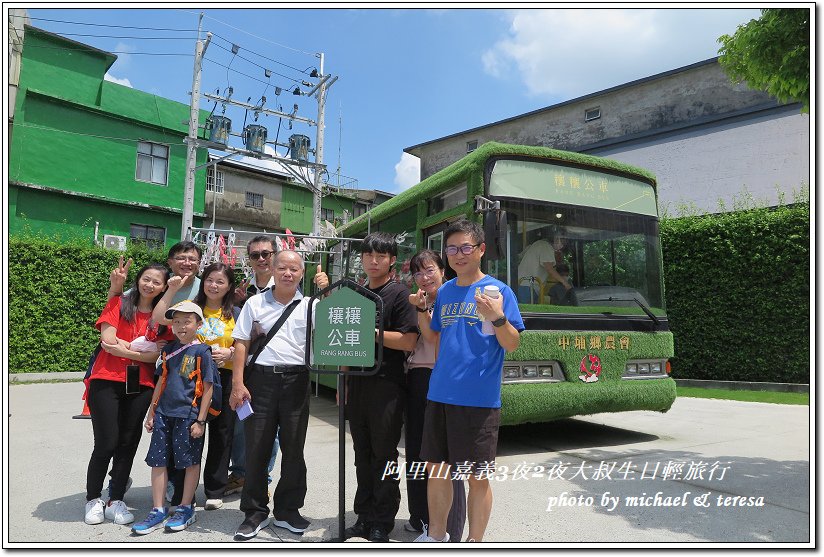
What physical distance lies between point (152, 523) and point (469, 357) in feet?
7.26

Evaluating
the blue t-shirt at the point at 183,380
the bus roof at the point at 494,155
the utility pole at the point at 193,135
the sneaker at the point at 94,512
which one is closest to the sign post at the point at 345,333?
the blue t-shirt at the point at 183,380

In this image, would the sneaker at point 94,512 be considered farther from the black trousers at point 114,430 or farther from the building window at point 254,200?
the building window at point 254,200

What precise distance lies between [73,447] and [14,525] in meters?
2.59

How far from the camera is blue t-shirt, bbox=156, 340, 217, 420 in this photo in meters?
3.61

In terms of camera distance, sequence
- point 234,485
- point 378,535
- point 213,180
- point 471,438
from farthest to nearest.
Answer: point 213,180 < point 234,485 < point 378,535 < point 471,438

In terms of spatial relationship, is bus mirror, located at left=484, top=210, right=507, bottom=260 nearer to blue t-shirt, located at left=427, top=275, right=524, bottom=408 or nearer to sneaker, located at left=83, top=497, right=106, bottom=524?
blue t-shirt, located at left=427, top=275, right=524, bottom=408

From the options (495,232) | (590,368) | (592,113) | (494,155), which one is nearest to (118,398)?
(495,232)

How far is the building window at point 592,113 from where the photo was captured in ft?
65.2

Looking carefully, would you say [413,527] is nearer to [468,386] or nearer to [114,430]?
[468,386]

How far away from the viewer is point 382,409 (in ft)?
11.0

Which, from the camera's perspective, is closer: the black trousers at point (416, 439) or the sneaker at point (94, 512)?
the black trousers at point (416, 439)

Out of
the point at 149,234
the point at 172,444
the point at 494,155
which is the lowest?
the point at 172,444

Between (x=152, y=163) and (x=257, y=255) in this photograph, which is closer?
(x=257, y=255)

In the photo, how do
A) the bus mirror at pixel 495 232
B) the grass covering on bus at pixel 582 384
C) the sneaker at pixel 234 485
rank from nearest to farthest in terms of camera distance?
the sneaker at pixel 234 485 → the bus mirror at pixel 495 232 → the grass covering on bus at pixel 582 384
